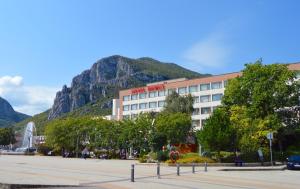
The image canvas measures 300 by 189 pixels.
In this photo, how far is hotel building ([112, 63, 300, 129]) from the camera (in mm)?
98500

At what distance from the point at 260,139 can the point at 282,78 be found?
27.4 ft

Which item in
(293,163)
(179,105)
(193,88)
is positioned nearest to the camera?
(293,163)

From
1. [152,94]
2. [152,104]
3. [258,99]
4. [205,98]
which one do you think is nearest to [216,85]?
[205,98]

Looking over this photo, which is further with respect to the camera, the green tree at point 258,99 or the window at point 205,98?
the window at point 205,98

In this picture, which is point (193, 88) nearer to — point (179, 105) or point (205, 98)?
point (205, 98)

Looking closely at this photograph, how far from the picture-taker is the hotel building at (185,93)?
9850 cm

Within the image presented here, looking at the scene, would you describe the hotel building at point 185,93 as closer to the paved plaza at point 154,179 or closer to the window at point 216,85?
the window at point 216,85

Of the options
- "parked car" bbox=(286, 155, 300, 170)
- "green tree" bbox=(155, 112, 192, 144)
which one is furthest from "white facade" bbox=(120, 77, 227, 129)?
"parked car" bbox=(286, 155, 300, 170)

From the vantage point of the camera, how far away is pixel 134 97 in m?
118

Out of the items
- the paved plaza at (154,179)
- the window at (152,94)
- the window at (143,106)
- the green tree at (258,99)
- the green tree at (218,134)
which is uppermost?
the window at (152,94)

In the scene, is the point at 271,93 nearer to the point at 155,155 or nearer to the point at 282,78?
the point at 282,78

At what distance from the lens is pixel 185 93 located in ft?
343

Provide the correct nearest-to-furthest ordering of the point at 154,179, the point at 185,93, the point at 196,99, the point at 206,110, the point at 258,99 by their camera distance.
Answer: the point at 154,179 < the point at 258,99 < the point at 206,110 < the point at 196,99 < the point at 185,93

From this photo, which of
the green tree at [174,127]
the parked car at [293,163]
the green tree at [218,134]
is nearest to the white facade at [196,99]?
the green tree at [174,127]
